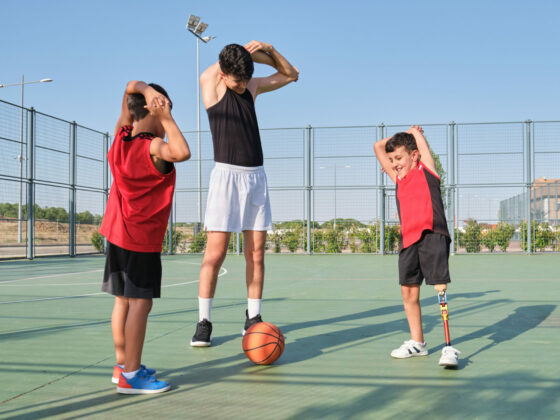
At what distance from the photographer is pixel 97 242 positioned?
52.7ft

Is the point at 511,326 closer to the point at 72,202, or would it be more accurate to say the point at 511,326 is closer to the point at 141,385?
the point at 141,385

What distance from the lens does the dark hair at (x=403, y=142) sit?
3020 mm

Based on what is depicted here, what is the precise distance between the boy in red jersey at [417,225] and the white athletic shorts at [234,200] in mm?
843

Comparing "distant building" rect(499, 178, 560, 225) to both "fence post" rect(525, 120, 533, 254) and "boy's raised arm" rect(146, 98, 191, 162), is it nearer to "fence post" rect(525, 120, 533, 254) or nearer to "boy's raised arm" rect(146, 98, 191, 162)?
"fence post" rect(525, 120, 533, 254)

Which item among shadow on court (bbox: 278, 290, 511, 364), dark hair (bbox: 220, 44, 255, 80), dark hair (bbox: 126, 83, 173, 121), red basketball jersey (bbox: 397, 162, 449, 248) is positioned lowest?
shadow on court (bbox: 278, 290, 511, 364)

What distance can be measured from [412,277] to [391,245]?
13217mm

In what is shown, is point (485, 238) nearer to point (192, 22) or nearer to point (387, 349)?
point (387, 349)

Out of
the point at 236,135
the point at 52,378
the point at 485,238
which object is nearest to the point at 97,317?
the point at 52,378

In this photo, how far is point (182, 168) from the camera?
16594 millimetres

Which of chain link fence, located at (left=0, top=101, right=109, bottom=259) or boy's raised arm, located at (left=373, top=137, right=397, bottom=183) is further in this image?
chain link fence, located at (left=0, top=101, right=109, bottom=259)

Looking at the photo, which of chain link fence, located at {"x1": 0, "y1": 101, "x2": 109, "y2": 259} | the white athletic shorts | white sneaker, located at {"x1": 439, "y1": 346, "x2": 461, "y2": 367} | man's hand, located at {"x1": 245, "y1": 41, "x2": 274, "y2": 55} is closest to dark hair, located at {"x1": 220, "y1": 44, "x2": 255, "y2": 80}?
man's hand, located at {"x1": 245, "y1": 41, "x2": 274, "y2": 55}

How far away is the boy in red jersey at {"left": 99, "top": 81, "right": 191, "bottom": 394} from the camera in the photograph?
2258 millimetres

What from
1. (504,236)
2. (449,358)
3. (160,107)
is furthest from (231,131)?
(504,236)

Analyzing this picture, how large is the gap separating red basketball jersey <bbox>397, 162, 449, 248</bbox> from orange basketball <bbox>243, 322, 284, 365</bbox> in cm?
92
